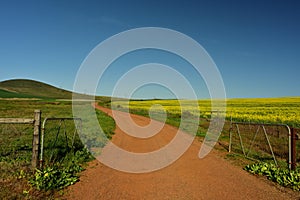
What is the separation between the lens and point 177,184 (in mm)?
6637

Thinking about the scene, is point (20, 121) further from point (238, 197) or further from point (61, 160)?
point (238, 197)

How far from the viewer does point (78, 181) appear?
6.71 metres

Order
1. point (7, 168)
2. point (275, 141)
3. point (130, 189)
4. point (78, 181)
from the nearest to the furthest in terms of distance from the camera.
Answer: point (130, 189) < point (78, 181) < point (7, 168) < point (275, 141)

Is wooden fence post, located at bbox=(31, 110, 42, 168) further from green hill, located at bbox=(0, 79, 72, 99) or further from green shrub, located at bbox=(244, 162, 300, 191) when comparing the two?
green hill, located at bbox=(0, 79, 72, 99)

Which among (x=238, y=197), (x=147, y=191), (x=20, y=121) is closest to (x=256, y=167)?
(x=238, y=197)

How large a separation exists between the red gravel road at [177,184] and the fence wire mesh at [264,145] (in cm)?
232

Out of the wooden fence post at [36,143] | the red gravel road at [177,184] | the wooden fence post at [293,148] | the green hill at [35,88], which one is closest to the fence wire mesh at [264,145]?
the wooden fence post at [293,148]

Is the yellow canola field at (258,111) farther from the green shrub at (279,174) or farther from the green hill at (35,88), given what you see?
the green hill at (35,88)

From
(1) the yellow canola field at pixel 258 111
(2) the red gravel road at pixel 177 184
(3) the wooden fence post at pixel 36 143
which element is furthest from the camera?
(1) the yellow canola field at pixel 258 111

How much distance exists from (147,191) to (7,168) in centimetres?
401

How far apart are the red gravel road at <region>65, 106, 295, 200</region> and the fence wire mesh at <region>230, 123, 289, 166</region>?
232cm

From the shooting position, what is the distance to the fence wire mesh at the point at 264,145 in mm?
10453

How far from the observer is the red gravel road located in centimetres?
584

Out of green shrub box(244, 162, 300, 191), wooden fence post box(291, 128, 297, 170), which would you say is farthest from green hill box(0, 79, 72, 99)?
wooden fence post box(291, 128, 297, 170)
